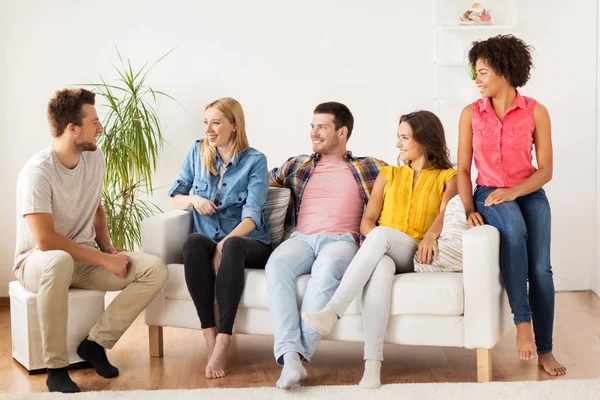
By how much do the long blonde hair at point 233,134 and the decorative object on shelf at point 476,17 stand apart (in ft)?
5.38

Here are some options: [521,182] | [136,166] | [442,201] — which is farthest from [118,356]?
[521,182]

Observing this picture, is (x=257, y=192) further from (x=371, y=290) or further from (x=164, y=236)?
(x=371, y=290)

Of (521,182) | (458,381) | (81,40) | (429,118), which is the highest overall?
(81,40)

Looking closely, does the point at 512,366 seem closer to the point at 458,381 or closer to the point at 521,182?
the point at 458,381

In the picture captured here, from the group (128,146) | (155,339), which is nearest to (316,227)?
(155,339)

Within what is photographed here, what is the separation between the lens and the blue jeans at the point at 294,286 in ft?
10.6

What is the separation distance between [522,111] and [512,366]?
1.05 m

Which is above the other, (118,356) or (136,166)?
(136,166)

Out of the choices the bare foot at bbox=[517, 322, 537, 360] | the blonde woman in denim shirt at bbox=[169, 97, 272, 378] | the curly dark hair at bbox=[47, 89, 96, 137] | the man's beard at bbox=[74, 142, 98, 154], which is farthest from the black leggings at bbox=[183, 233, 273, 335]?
the bare foot at bbox=[517, 322, 537, 360]

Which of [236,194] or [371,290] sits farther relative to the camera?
[236,194]

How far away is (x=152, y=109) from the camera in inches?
190

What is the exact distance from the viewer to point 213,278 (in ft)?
11.4

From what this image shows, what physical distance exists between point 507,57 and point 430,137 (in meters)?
0.48

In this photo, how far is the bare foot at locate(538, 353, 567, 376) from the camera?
3297 mm
